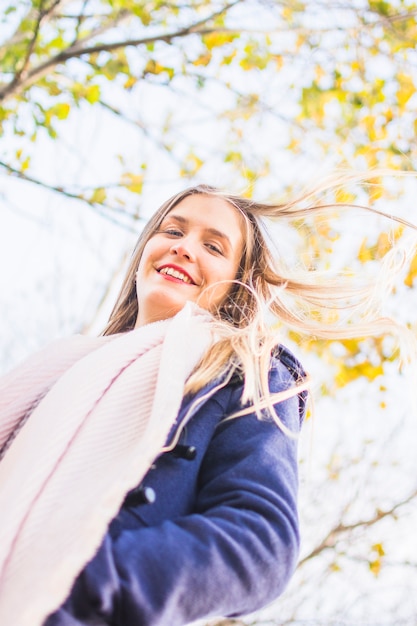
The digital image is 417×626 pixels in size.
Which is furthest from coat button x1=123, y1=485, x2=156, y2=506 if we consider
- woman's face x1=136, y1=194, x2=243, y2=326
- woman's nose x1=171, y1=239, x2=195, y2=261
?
woman's nose x1=171, y1=239, x2=195, y2=261

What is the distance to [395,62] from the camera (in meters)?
4.30

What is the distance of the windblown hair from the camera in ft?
6.38

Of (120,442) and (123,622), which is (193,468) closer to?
(120,442)

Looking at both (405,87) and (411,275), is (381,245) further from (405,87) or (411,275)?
(405,87)

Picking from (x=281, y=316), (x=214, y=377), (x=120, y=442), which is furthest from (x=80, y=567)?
(x=281, y=316)

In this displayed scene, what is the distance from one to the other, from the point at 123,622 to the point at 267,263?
1.37 m

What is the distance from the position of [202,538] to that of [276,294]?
3.25 feet

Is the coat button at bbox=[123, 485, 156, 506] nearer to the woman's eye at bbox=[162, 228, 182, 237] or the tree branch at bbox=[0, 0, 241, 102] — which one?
the woman's eye at bbox=[162, 228, 182, 237]

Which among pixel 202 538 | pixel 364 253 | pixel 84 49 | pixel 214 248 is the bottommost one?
pixel 202 538

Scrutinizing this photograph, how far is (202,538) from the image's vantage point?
3.67 ft

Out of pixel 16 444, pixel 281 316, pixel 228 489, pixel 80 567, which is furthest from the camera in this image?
pixel 281 316

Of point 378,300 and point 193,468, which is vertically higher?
point 378,300

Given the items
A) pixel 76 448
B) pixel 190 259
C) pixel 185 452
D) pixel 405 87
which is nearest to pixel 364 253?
pixel 405 87

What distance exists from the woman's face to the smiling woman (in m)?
0.10
